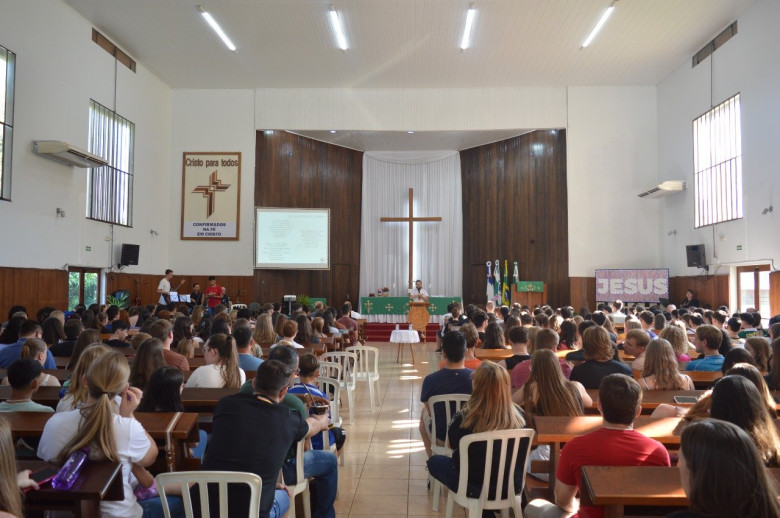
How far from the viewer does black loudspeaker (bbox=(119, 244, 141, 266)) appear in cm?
1357

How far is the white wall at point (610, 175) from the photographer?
16172 mm

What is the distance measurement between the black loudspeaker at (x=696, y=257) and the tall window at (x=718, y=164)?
64cm

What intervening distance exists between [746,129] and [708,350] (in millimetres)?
8961

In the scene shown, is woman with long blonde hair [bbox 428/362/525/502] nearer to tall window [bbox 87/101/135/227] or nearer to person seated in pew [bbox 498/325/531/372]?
person seated in pew [bbox 498/325/531/372]

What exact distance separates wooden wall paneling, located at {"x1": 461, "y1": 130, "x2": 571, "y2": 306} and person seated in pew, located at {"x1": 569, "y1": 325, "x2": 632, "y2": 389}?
12.5 meters

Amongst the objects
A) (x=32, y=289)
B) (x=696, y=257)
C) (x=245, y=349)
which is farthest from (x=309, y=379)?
(x=696, y=257)

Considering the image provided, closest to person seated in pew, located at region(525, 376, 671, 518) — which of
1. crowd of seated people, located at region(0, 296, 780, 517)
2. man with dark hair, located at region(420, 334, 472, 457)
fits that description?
crowd of seated people, located at region(0, 296, 780, 517)

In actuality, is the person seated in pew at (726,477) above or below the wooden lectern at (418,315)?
above

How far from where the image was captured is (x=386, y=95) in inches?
652

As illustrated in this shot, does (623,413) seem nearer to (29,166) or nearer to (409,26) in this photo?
(29,166)

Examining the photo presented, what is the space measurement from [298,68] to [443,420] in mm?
13033

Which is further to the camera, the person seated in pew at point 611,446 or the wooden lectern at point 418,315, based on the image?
the wooden lectern at point 418,315

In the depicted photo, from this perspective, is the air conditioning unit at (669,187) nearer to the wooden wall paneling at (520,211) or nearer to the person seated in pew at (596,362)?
the wooden wall paneling at (520,211)

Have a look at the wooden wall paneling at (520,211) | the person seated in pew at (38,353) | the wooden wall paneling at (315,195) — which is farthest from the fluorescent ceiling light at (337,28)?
the person seated in pew at (38,353)
